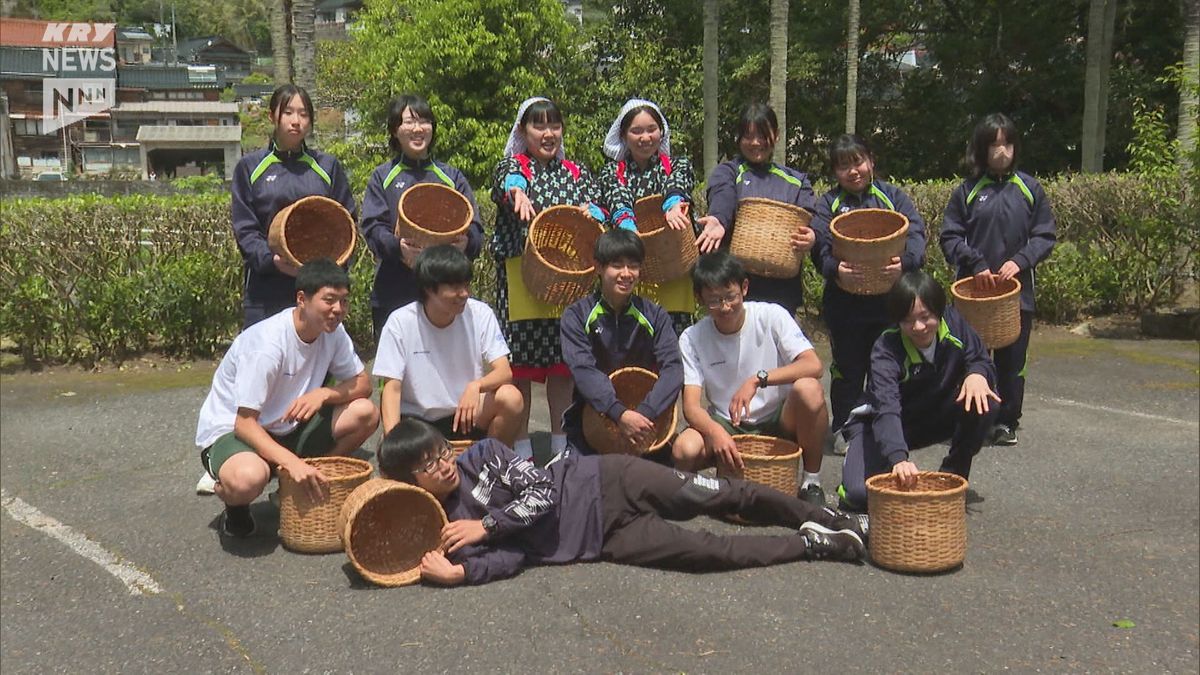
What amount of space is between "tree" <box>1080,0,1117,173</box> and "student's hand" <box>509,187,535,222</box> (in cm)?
1333

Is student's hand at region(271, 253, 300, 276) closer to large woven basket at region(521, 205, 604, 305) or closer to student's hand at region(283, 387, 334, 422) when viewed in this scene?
student's hand at region(283, 387, 334, 422)

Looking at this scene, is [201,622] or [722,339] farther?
[722,339]

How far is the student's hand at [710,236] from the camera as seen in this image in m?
5.77

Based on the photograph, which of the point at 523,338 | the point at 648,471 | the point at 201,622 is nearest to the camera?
the point at 201,622

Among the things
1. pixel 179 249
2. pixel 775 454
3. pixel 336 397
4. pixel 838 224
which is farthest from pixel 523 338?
pixel 179 249

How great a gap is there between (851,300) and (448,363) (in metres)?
2.24

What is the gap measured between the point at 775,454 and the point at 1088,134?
45.4 feet

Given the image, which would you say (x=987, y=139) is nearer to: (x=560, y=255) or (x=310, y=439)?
(x=560, y=255)

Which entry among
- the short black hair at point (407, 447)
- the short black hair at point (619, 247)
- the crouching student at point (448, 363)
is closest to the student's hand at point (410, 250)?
the crouching student at point (448, 363)

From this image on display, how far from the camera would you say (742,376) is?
5.50m

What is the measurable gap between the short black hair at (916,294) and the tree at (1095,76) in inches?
508

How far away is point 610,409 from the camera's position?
201 inches

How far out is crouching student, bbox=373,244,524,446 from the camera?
5176 millimetres

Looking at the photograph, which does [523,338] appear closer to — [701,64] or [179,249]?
[179,249]
